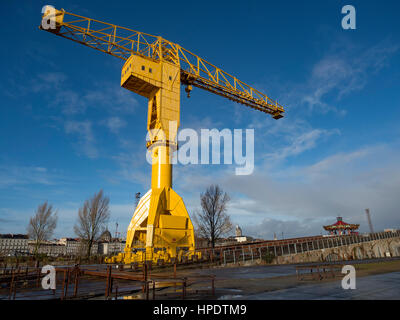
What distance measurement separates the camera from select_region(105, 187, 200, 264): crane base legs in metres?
21.7

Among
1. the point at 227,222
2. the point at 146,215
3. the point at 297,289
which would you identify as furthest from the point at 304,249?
the point at 297,289

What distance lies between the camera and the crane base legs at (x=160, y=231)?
853 inches

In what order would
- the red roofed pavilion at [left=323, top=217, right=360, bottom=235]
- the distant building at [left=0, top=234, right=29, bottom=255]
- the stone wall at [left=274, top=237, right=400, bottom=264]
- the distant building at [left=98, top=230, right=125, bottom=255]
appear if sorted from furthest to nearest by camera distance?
the distant building at [left=0, top=234, right=29, bottom=255] < the distant building at [left=98, top=230, right=125, bottom=255] < the red roofed pavilion at [left=323, top=217, right=360, bottom=235] < the stone wall at [left=274, top=237, right=400, bottom=264]

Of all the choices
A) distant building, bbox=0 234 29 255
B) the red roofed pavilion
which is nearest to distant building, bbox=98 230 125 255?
distant building, bbox=0 234 29 255

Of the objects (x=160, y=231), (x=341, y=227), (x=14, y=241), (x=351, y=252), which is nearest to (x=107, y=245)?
(x=14, y=241)

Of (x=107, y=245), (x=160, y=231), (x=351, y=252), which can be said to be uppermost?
(x=160, y=231)

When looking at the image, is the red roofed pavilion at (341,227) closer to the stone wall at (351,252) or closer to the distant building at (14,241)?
the stone wall at (351,252)

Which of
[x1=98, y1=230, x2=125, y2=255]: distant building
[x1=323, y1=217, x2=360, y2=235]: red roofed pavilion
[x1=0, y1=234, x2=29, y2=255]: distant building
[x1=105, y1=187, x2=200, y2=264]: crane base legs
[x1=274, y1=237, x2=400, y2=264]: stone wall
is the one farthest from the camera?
[x1=0, y1=234, x2=29, y2=255]: distant building

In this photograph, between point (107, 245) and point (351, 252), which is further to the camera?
point (107, 245)

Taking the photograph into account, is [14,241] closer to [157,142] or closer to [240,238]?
[240,238]

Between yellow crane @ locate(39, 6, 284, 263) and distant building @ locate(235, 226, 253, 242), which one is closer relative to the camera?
yellow crane @ locate(39, 6, 284, 263)

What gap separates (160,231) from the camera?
2223 centimetres

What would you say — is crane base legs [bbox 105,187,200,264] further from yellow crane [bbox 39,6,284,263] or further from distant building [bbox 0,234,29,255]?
distant building [bbox 0,234,29,255]

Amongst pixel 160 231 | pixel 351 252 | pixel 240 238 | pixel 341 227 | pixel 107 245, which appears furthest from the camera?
pixel 107 245
